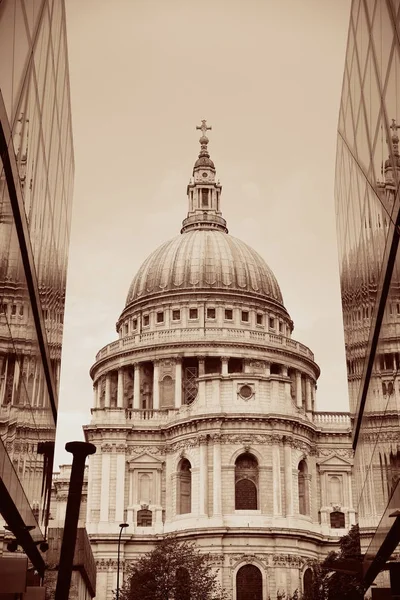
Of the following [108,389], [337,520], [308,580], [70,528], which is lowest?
[70,528]

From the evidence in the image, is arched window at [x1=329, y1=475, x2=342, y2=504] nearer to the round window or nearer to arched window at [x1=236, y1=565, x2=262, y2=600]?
the round window

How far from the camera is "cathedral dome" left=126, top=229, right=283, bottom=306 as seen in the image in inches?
3921

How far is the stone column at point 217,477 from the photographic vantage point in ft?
239

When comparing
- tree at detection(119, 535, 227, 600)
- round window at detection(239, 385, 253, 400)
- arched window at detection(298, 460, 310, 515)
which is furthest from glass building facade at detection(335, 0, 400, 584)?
arched window at detection(298, 460, 310, 515)

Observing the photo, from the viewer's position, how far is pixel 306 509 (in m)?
77.0

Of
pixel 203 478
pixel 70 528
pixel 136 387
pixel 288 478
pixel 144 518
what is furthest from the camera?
pixel 136 387

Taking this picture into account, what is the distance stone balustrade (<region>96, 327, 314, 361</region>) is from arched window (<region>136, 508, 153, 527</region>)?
746 inches

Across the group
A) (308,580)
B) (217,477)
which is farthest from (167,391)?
(308,580)

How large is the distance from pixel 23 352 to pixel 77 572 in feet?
62.4

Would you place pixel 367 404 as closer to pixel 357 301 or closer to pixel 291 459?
pixel 357 301

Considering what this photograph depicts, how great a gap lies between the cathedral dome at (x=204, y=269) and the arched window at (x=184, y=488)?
83.4 ft

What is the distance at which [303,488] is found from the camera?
7788cm

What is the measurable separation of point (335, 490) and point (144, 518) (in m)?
16.6

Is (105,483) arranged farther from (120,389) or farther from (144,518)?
(120,389)
